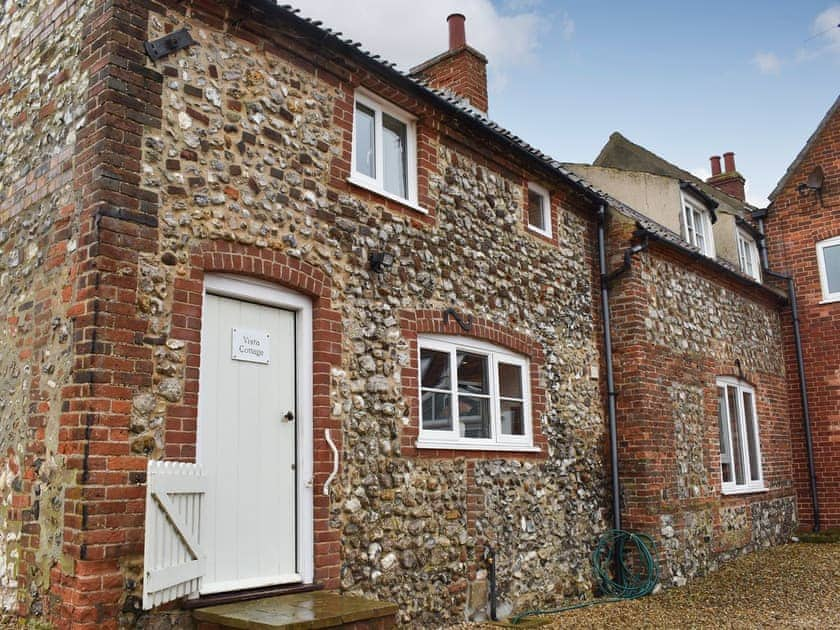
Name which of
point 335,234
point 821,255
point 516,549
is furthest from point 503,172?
point 821,255

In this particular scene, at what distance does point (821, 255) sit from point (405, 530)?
12.5 meters

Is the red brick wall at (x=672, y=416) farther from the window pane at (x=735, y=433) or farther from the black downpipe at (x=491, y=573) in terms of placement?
the black downpipe at (x=491, y=573)

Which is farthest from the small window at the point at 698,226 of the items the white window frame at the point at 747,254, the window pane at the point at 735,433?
the window pane at the point at 735,433

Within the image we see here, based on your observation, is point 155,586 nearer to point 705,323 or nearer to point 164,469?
point 164,469

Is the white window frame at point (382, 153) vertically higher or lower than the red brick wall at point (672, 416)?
higher

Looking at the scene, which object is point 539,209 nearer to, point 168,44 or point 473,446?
point 473,446

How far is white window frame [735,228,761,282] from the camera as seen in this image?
51.8 ft

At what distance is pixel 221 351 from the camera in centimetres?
614

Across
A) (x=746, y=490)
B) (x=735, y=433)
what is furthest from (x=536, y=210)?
(x=746, y=490)

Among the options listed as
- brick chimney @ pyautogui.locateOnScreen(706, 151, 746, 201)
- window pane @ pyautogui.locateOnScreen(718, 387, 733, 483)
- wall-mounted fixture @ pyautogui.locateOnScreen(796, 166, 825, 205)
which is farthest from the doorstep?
brick chimney @ pyautogui.locateOnScreen(706, 151, 746, 201)

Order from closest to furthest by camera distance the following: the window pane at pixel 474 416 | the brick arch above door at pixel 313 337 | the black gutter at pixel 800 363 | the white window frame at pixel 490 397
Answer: the brick arch above door at pixel 313 337 → the white window frame at pixel 490 397 → the window pane at pixel 474 416 → the black gutter at pixel 800 363

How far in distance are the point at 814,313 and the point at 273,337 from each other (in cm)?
1311

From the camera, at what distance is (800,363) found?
1563 centimetres

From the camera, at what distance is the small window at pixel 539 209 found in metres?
10.3
